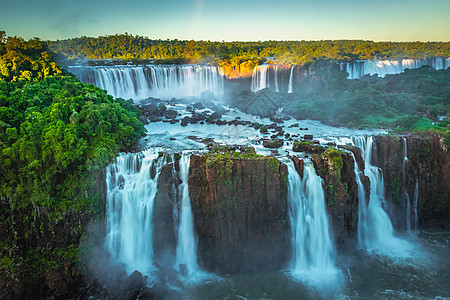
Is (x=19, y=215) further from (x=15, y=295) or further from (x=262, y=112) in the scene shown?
(x=262, y=112)

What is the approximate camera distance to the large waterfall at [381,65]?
38.6m

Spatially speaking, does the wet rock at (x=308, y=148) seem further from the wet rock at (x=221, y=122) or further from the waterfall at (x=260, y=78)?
the waterfall at (x=260, y=78)

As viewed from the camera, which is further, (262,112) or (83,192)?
(262,112)

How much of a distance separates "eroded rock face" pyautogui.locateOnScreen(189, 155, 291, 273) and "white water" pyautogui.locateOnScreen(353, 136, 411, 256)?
13.7 feet

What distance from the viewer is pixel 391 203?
15.7m

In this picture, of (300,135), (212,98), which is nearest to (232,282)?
(300,135)

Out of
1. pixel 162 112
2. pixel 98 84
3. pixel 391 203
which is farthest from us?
pixel 98 84

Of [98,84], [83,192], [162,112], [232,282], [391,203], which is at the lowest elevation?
[232,282]

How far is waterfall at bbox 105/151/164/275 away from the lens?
512 inches

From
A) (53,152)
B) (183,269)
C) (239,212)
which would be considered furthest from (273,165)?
(53,152)

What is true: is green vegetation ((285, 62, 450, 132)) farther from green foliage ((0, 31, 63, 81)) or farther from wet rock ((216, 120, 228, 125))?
green foliage ((0, 31, 63, 81))

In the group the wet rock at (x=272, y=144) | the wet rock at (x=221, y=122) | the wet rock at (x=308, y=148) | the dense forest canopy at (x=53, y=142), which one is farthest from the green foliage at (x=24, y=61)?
the wet rock at (x=308, y=148)

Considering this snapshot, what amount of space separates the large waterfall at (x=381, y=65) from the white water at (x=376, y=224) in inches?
956

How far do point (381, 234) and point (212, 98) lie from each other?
78.1ft
